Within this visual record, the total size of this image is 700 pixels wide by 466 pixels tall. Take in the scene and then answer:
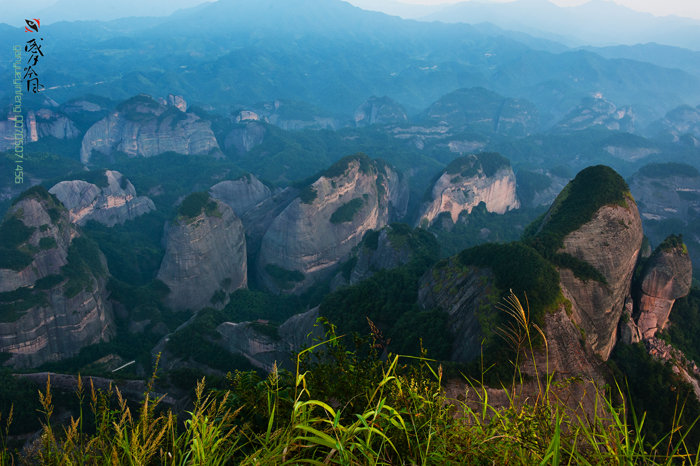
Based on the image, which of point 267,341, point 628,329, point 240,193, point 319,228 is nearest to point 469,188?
point 319,228

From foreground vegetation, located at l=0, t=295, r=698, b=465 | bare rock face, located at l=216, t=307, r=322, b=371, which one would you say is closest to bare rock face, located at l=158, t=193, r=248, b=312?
bare rock face, located at l=216, t=307, r=322, b=371

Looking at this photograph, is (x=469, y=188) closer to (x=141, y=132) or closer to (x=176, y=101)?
(x=141, y=132)

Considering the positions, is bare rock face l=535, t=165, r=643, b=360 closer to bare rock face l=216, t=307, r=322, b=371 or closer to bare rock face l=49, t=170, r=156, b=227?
bare rock face l=216, t=307, r=322, b=371

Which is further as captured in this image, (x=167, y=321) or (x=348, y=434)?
(x=167, y=321)

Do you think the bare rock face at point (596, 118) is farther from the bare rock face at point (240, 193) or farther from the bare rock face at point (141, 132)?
the bare rock face at point (141, 132)

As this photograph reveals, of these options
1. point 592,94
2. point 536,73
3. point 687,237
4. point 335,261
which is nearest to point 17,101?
point 335,261

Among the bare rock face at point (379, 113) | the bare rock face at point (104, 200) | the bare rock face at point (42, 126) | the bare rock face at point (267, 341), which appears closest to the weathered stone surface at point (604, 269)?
the bare rock face at point (267, 341)

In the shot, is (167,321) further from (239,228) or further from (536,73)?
(536,73)
